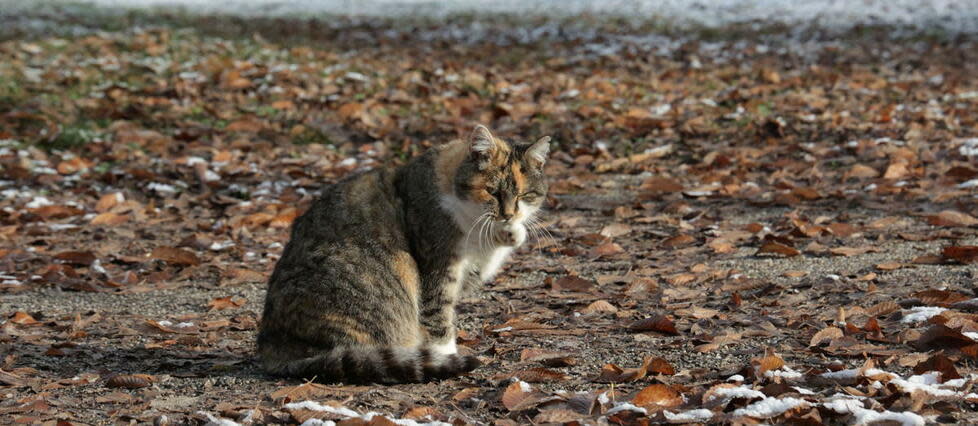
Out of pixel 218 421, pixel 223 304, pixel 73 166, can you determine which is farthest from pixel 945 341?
pixel 73 166

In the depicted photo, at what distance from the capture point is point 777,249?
6.25m

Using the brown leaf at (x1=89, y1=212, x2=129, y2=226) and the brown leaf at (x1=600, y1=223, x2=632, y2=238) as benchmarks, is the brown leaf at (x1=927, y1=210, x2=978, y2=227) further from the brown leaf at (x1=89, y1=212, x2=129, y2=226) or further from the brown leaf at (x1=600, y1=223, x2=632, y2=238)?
the brown leaf at (x1=89, y1=212, x2=129, y2=226)

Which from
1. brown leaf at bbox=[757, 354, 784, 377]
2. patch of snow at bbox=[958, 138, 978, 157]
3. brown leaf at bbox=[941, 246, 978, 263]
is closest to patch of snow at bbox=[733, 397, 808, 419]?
brown leaf at bbox=[757, 354, 784, 377]

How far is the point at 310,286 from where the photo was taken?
175 inches

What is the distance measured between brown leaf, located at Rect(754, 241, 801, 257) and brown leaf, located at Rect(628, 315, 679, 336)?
170cm

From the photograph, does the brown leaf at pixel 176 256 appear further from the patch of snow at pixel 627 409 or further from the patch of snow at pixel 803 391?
the patch of snow at pixel 803 391

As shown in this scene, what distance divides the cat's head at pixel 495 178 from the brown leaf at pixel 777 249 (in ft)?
7.06

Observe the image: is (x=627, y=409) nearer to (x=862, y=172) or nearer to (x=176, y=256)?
(x=176, y=256)

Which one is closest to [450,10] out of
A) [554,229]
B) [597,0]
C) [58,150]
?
[597,0]

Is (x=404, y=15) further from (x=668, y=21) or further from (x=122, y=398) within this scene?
(x=122, y=398)

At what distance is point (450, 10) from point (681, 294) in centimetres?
1653

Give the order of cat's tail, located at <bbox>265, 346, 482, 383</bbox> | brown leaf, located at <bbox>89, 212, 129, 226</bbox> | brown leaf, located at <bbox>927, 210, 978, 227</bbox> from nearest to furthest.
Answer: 1. cat's tail, located at <bbox>265, 346, 482, 383</bbox>
2. brown leaf, located at <bbox>927, 210, 978, 227</bbox>
3. brown leaf, located at <bbox>89, 212, 129, 226</bbox>

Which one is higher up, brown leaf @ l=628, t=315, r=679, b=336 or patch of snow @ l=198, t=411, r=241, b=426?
patch of snow @ l=198, t=411, r=241, b=426

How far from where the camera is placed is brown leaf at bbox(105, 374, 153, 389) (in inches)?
166
